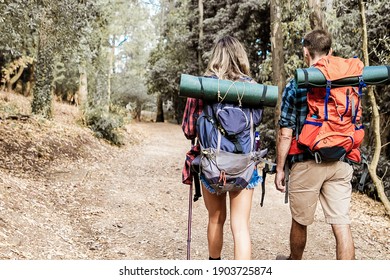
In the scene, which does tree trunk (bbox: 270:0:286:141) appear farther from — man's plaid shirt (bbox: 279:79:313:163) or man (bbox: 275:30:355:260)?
man's plaid shirt (bbox: 279:79:313:163)

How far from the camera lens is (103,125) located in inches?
589

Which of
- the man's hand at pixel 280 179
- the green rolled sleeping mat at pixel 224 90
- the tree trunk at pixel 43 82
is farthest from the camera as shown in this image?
the tree trunk at pixel 43 82

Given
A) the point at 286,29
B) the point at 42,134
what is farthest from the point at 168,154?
the point at 286,29

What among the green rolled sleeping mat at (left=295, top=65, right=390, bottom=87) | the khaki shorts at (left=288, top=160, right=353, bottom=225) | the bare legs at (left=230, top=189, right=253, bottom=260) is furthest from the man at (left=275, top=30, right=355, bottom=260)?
the bare legs at (left=230, top=189, right=253, bottom=260)

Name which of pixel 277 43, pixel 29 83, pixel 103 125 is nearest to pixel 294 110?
pixel 277 43

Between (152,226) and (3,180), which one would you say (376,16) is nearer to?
(152,226)

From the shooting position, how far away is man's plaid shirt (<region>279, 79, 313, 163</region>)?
3.53m

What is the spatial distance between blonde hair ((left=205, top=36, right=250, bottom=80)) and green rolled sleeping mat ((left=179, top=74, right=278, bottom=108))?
0.16 m

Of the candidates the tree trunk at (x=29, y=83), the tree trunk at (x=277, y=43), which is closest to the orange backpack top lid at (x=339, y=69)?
the tree trunk at (x=277, y=43)

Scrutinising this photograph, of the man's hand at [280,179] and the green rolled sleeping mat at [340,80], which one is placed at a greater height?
the green rolled sleeping mat at [340,80]

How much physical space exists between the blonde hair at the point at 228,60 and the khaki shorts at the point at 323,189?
94 centimetres

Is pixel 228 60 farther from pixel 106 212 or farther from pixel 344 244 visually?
pixel 106 212

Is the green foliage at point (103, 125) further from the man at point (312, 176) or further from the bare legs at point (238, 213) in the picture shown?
the man at point (312, 176)

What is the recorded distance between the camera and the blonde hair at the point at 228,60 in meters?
3.44
